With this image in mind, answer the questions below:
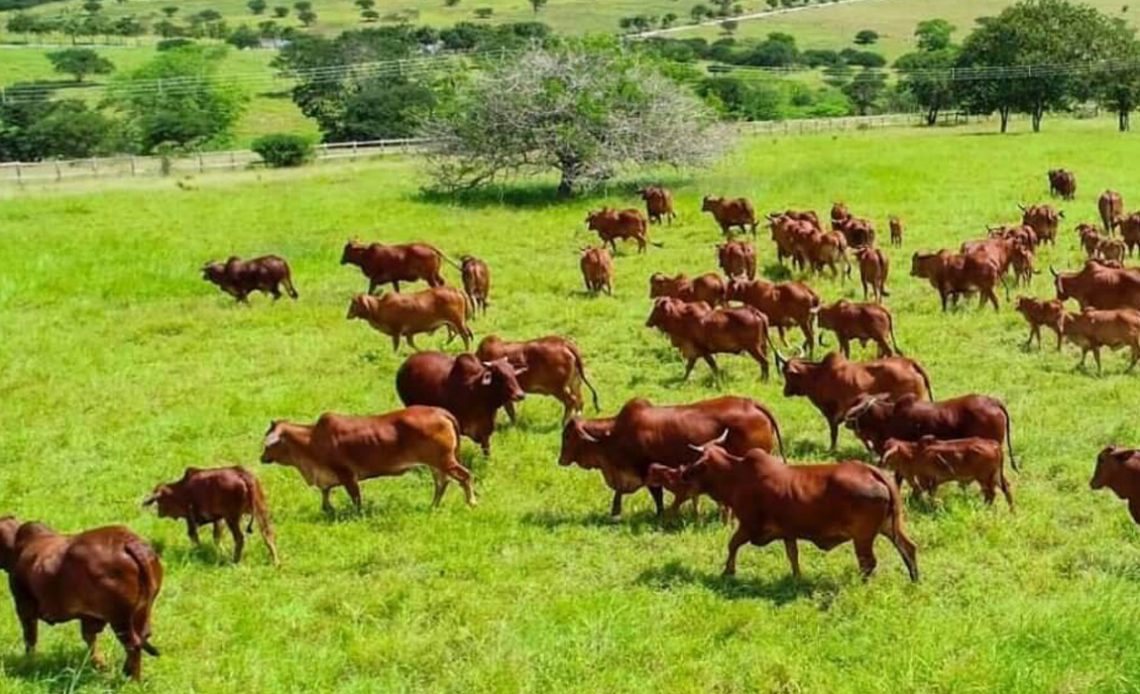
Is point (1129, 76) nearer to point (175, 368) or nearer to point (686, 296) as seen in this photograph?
point (686, 296)

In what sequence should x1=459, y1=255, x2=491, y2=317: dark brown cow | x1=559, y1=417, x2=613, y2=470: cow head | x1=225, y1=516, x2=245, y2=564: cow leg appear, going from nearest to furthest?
x1=225, y1=516, x2=245, y2=564: cow leg < x1=559, y1=417, x2=613, y2=470: cow head < x1=459, y1=255, x2=491, y2=317: dark brown cow

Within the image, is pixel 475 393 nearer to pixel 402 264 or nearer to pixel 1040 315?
pixel 1040 315

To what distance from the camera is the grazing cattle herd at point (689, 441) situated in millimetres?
7922

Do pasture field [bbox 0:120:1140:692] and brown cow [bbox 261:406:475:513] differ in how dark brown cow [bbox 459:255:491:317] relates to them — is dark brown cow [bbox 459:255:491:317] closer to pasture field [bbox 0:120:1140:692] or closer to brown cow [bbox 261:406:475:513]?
pasture field [bbox 0:120:1140:692]

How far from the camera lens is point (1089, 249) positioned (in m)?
22.3

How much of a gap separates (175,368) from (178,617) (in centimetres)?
861

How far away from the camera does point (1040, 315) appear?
16281 millimetres

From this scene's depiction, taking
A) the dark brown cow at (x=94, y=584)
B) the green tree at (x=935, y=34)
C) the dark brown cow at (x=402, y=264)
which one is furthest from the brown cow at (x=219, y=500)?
the green tree at (x=935, y=34)

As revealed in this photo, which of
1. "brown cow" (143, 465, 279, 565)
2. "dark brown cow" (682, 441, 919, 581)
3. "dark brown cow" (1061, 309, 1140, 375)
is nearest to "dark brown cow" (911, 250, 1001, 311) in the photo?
"dark brown cow" (1061, 309, 1140, 375)

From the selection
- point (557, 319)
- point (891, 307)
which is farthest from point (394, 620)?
point (891, 307)

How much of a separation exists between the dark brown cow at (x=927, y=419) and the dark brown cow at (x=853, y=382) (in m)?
0.76

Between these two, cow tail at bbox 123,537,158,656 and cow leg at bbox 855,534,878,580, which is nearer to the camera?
cow tail at bbox 123,537,158,656

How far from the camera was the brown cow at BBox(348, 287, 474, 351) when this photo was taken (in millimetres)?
17047

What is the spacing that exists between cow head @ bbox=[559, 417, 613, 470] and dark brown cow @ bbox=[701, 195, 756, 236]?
1617 cm
